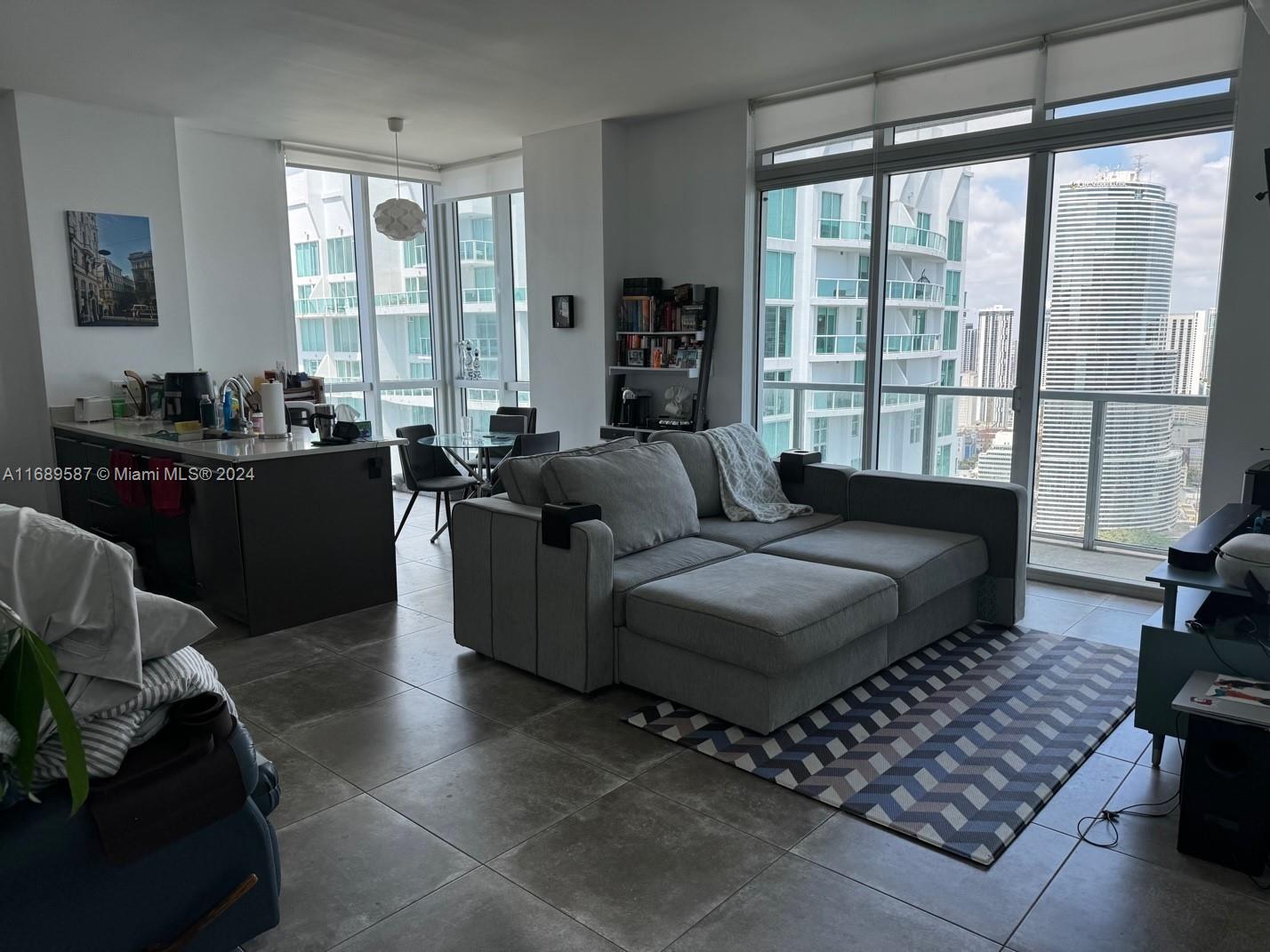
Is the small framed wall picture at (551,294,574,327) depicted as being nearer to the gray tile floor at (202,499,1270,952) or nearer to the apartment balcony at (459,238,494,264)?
the apartment balcony at (459,238,494,264)

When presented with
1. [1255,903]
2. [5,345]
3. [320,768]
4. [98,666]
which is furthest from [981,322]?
[5,345]

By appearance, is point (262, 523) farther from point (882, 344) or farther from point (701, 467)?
point (882, 344)

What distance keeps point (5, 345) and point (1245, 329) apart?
283 inches

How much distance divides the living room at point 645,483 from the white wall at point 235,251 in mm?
33

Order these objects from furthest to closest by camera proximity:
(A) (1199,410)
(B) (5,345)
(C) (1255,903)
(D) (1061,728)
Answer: (B) (5,345)
(A) (1199,410)
(D) (1061,728)
(C) (1255,903)

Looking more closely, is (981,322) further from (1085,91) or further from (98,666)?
(98,666)

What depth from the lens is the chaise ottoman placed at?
296 cm

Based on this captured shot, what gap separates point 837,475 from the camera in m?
4.54

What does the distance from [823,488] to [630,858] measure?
264cm

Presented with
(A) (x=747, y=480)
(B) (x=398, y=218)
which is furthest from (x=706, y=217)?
(A) (x=747, y=480)

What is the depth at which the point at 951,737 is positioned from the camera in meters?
3.03

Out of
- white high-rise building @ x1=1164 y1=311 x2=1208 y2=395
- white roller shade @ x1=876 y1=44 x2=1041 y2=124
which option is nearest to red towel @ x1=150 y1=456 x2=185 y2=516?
white roller shade @ x1=876 y1=44 x2=1041 y2=124

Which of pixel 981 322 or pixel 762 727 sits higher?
pixel 981 322

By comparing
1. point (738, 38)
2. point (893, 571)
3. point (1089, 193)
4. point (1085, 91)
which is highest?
point (738, 38)
